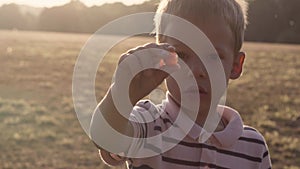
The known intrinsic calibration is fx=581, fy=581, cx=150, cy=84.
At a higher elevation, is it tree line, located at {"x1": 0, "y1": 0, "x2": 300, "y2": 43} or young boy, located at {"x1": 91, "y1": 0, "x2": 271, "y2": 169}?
young boy, located at {"x1": 91, "y1": 0, "x2": 271, "y2": 169}

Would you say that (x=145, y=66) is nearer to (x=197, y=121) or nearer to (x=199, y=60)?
(x=199, y=60)

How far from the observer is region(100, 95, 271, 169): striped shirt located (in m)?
1.58

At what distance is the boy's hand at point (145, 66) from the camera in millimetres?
1317

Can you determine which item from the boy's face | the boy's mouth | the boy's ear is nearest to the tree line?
the boy's ear

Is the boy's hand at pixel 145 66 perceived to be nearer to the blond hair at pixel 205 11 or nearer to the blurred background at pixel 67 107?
the blond hair at pixel 205 11

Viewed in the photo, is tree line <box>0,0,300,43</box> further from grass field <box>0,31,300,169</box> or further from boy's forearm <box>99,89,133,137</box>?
boy's forearm <box>99,89,133,137</box>

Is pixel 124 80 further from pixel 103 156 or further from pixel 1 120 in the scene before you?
pixel 1 120

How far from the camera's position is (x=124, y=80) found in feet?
4.43

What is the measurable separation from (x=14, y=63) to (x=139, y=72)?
15.7 metres

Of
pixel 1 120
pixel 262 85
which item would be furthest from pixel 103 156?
pixel 262 85

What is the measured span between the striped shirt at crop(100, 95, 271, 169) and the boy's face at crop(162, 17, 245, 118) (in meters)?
0.07

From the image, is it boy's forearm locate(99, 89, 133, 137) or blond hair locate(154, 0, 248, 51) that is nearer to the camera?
boy's forearm locate(99, 89, 133, 137)

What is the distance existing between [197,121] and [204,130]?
0.03 m

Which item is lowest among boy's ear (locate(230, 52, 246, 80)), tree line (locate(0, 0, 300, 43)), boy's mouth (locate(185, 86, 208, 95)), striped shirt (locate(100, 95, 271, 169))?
tree line (locate(0, 0, 300, 43))
